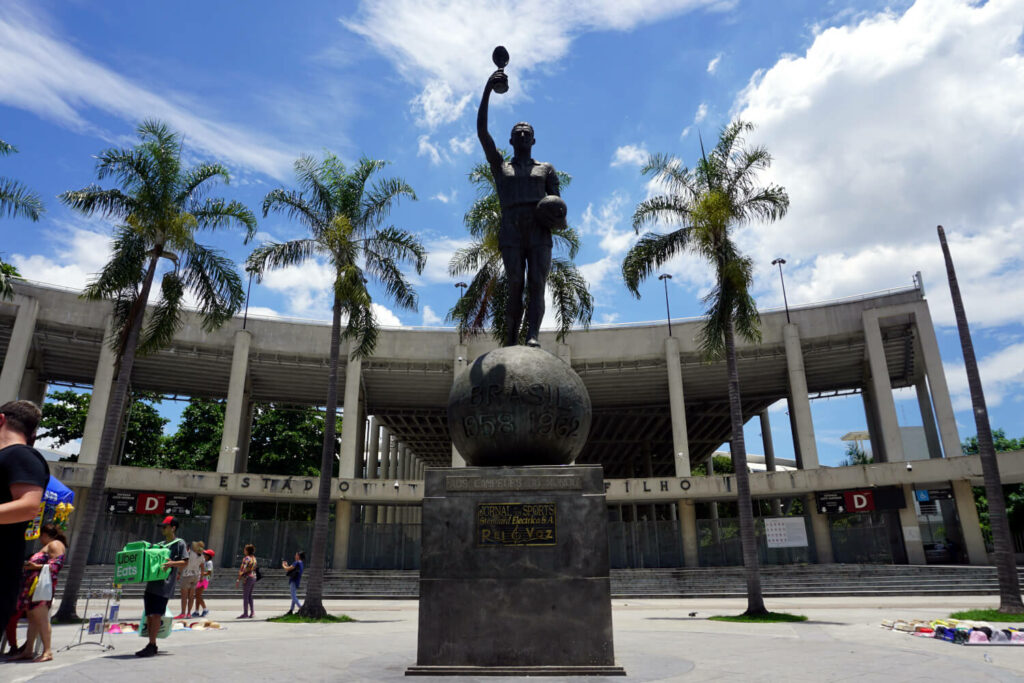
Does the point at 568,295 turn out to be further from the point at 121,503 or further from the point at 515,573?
the point at 121,503

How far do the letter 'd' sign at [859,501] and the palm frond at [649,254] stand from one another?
1740 cm

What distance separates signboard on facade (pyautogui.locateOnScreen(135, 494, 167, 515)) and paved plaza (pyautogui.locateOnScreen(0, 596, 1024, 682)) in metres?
16.7

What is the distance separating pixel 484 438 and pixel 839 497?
26880 mm

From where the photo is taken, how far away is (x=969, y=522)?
89.0 ft

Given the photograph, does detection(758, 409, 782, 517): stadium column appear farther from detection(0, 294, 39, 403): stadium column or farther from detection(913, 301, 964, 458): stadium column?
detection(0, 294, 39, 403): stadium column

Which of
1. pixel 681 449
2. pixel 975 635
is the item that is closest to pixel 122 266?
pixel 975 635

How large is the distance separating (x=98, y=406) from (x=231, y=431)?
5.54m

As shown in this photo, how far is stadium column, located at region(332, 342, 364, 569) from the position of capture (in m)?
30.0

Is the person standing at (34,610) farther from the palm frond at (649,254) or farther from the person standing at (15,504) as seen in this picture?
the palm frond at (649,254)

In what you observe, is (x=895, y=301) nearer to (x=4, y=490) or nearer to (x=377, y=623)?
(x=377, y=623)

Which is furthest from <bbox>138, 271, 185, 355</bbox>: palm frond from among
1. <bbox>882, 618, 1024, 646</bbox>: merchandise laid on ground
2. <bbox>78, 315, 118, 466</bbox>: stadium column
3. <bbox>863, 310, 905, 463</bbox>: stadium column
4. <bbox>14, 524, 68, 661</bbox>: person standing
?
<bbox>863, 310, 905, 463</bbox>: stadium column

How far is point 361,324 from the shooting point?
722 inches

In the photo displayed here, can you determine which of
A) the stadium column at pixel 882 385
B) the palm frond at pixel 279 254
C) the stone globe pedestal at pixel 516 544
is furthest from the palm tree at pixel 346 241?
the stadium column at pixel 882 385

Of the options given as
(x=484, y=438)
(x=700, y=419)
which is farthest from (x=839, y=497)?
(x=484, y=438)
